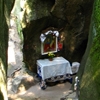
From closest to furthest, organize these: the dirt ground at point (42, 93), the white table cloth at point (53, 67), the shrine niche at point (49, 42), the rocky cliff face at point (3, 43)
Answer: the rocky cliff face at point (3, 43) < the dirt ground at point (42, 93) < the white table cloth at point (53, 67) < the shrine niche at point (49, 42)

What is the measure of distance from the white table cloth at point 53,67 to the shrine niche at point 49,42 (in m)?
0.46

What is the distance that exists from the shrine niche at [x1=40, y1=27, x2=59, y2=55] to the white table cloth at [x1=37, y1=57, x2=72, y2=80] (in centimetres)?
46

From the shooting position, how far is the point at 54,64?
363 inches

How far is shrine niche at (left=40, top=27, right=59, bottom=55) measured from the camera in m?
9.50

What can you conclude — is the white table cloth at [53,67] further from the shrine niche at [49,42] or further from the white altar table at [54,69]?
the shrine niche at [49,42]

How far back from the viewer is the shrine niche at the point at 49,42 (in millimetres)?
9500

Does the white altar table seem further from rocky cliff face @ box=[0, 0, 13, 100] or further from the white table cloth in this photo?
rocky cliff face @ box=[0, 0, 13, 100]

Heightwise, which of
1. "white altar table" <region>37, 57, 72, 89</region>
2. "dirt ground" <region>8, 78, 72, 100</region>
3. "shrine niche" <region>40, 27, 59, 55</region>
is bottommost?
"dirt ground" <region>8, 78, 72, 100</region>

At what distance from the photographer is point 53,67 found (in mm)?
9234

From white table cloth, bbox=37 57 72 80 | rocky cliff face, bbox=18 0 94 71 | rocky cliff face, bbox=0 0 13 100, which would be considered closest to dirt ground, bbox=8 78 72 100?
white table cloth, bbox=37 57 72 80

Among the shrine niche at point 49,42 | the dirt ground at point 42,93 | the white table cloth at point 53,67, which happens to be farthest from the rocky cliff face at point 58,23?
the dirt ground at point 42,93

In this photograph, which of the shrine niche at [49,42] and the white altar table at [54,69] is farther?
the shrine niche at [49,42]

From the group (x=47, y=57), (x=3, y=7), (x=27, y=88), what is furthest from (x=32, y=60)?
(x=3, y=7)

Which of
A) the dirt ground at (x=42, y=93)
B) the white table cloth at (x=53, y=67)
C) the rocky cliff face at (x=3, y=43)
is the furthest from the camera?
the white table cloth at (x=53, y=67)
